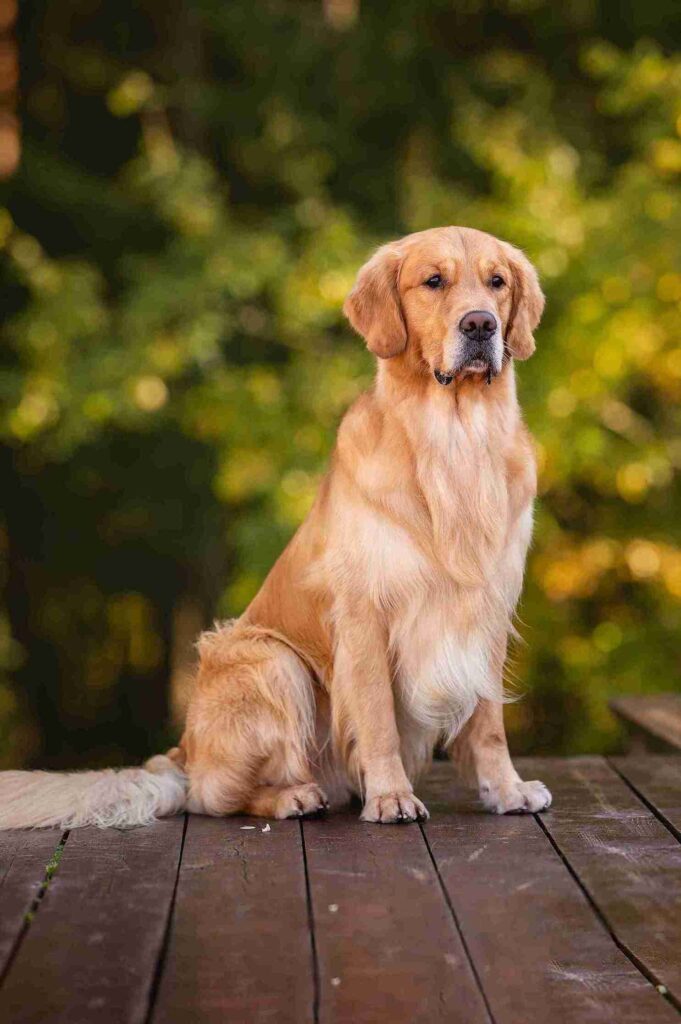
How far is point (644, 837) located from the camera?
3268mm

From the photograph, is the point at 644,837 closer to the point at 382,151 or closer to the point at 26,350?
the point at 26,350

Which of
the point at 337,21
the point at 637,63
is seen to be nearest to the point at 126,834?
the point at 637,63

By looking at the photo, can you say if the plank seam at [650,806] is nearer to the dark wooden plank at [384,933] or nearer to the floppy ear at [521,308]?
the dark wooden plank at [384,933]

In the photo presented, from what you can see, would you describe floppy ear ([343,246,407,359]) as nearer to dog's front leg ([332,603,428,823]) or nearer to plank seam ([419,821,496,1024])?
dog's front leg ([332,603,428,823])

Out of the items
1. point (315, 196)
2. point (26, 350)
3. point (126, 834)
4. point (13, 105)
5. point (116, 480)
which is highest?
point (13, 105)

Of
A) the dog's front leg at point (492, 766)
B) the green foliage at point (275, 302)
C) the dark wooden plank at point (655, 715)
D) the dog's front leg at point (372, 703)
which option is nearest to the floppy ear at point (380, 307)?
the dog's front leg at point (372, 703)

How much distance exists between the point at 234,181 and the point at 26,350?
8.58 ft

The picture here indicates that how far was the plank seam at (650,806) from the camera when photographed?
3.33 meters

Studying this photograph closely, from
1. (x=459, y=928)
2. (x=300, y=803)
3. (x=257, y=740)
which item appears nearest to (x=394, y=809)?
(x=300, y=803)

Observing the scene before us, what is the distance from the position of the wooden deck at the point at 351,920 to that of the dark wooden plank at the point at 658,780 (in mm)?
14

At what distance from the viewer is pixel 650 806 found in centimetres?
358

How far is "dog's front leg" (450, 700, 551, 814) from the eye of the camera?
3512mm

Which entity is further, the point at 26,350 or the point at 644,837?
the point at 26,350

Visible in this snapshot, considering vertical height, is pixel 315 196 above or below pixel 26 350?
above
